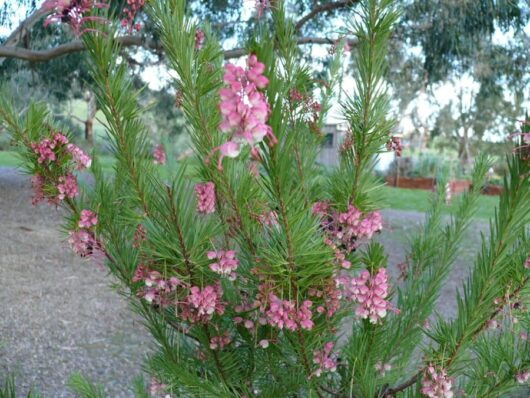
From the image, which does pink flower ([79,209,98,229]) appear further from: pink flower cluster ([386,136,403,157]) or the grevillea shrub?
pink flower cluster ([386,136,403,157])

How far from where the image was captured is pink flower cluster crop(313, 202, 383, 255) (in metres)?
0.95

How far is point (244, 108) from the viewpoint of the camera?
0.57m

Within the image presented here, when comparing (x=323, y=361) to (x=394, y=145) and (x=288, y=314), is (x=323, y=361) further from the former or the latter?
(x=394, y=145)

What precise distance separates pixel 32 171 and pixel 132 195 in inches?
8.2

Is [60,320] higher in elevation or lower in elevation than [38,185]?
lower

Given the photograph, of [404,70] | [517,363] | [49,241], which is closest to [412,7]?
[404,70]

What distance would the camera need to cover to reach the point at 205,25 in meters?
1.17

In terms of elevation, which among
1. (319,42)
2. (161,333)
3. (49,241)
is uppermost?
(319,42)

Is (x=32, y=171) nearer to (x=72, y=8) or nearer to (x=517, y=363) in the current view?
(x=72, y=8)

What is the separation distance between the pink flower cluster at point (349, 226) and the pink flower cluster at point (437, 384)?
0.82ft

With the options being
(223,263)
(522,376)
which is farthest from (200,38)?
(522,376)

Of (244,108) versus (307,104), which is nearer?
(244,108)

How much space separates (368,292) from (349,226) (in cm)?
12

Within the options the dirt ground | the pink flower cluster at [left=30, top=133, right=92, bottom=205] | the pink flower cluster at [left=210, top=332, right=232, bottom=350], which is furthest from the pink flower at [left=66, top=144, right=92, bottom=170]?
the dirt ground
